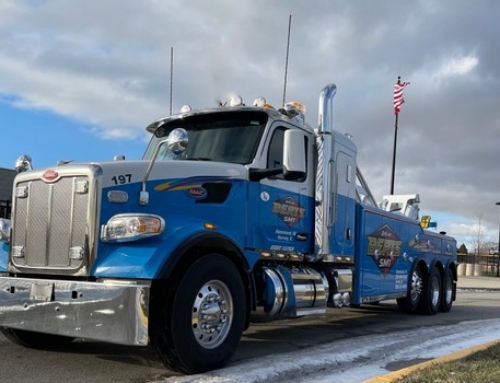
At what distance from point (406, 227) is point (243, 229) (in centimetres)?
563

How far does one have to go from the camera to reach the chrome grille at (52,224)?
5.12 meters

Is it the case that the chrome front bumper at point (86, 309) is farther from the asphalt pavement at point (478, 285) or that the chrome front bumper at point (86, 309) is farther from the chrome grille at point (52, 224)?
the asphalt pavement at point (478, 285)

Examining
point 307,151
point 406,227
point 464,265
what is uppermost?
point 307,151

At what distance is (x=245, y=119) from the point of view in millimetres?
6715

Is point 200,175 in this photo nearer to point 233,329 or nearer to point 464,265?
point 233,329

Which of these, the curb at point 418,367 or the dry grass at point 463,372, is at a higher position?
the dry grass at point 463,372

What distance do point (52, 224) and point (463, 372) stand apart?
411 centimetres

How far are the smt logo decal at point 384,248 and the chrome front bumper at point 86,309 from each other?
531cm

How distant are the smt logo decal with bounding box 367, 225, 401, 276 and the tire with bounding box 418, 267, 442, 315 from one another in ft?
5.98

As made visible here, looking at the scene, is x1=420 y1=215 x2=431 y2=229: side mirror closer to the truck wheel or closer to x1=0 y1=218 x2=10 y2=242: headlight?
the truck wheel

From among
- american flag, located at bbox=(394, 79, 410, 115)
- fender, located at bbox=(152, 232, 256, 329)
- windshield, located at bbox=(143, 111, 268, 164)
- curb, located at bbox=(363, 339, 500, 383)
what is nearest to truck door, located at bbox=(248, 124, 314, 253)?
windshield, located at bbox=(143, 111, 268, 164)

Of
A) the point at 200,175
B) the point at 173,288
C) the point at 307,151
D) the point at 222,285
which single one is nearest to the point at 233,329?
the point at 222,285

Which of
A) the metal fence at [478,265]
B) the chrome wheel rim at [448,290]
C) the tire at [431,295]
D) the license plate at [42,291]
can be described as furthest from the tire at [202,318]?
the metal fence at [478,265]

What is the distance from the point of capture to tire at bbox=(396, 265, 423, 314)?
1112cm
